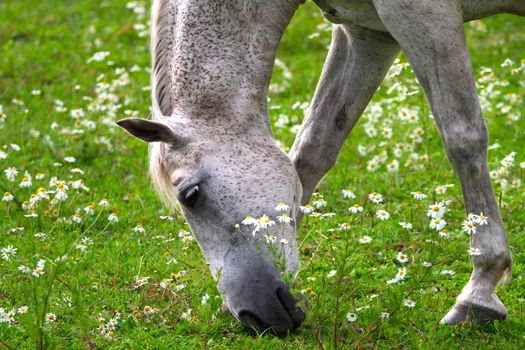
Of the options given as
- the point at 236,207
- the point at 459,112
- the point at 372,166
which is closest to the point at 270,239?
the point at 236,207

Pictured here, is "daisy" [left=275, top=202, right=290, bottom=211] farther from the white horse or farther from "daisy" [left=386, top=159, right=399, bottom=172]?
"daisy" [left=386, top=159, right=399, bottom=172]

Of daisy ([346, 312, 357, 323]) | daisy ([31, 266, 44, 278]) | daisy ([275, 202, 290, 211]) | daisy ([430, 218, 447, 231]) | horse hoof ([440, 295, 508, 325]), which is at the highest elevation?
daisy ([430, 218, 447, 231])

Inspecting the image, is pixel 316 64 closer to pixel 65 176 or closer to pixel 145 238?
pixel 65 176

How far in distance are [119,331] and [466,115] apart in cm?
204

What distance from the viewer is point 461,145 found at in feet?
14.4

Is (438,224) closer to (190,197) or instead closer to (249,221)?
(249,221)

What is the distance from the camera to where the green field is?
446cm

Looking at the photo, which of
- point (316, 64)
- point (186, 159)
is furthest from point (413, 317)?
point (316, 64)

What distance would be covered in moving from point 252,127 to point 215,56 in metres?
0.41

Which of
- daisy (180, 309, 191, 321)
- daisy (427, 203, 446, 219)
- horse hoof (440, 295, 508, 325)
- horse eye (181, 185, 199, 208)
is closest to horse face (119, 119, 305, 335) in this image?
horse eye (181, 185, 199, 208)

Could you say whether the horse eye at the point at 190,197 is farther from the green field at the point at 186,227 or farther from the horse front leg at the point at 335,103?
the horse front leg at the point at 335,103

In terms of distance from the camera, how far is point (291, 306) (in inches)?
170

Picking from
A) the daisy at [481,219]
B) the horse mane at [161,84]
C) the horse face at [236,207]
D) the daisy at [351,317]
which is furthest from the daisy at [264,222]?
the daisy at [481,219]

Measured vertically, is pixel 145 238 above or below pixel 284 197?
Answer: below
